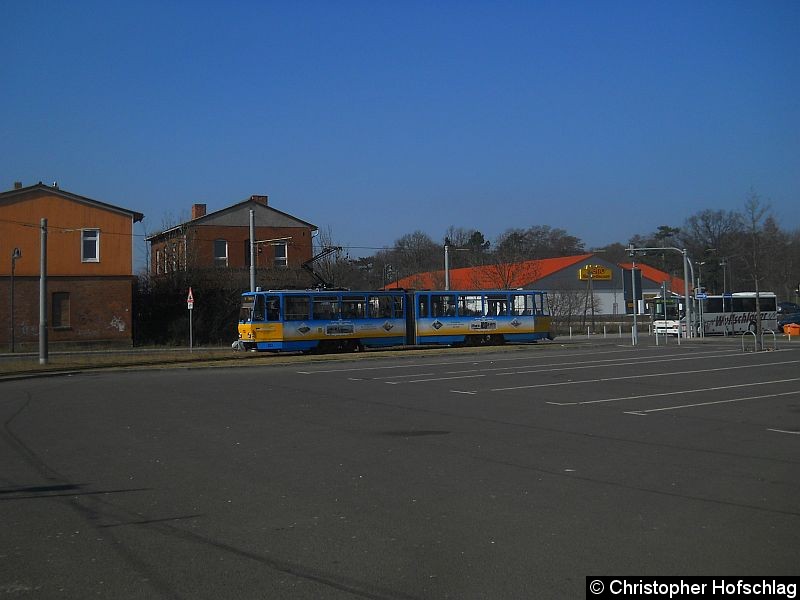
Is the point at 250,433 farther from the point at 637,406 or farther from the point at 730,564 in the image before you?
the point at 730,564

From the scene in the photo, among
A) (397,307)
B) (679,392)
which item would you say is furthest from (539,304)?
(679,392)

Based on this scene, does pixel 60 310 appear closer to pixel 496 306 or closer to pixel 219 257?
pixel 219 257

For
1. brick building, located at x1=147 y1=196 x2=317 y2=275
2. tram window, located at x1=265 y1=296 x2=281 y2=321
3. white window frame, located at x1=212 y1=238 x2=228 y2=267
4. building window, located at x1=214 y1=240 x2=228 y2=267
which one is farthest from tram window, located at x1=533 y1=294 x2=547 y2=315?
building window, located at x1=214 y1=240 x2=228 y2=267

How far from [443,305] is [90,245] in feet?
68.5

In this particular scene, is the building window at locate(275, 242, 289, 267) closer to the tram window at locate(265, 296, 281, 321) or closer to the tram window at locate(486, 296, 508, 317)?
the tram window at locate(486, 296, 508, 317)

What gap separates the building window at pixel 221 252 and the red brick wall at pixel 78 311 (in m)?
15.8

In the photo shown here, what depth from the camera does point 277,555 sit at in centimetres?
661

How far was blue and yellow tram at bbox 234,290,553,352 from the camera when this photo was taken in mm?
36844

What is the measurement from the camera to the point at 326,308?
3831 centimetres

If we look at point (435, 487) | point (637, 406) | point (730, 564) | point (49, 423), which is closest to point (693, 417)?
point (637, 406)

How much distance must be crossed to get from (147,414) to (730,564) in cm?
1271

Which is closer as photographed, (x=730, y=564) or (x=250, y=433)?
(x=730, y=564)

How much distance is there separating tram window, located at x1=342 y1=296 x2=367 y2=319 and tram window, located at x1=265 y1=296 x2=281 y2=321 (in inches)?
134

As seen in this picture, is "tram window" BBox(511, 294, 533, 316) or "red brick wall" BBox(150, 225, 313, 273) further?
"red brick wall" BBox(150, 225, 313, 273)
